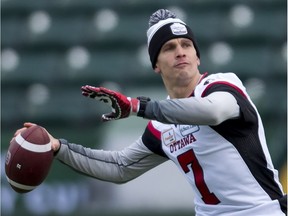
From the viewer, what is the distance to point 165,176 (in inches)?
324

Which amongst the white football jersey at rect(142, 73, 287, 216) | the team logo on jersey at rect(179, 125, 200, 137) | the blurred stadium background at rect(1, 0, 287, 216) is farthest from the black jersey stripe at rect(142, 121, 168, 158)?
the blurred stadium background at rect(1, 0, 287, 216)

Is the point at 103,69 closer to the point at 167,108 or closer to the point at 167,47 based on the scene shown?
the point at 167,47

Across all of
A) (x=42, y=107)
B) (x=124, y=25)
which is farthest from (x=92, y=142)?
(x=124, y=25)

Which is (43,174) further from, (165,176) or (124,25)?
(124,25)

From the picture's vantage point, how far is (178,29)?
15.3 feet

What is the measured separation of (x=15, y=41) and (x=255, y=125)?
7.27 m

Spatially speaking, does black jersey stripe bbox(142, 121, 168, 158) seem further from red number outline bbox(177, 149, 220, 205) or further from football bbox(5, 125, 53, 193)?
football bbox(5, 125, 53, 193)

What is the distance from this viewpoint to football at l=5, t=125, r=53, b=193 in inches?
179

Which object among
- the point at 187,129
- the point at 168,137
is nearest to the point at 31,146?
the point at 168,137

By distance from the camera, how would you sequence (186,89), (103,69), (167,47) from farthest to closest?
(103,69) → (167,47) → (186,89)

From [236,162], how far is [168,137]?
22.5 inches

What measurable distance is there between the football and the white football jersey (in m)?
0.89

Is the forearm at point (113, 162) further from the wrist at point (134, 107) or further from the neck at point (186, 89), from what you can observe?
the wrist at point (134, 107)

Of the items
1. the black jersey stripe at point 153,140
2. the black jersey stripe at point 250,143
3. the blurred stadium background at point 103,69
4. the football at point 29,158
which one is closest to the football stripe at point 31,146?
the football at point 29,158
